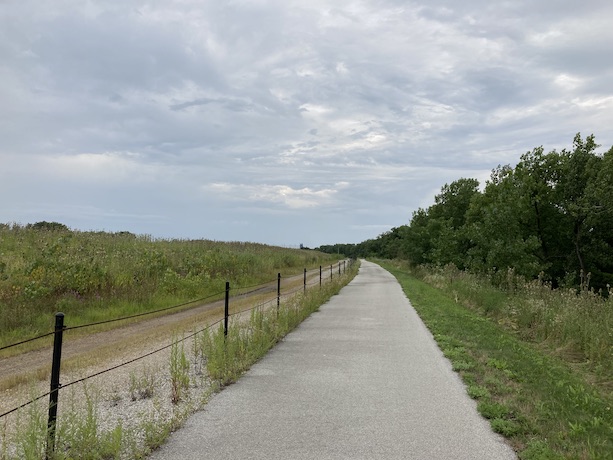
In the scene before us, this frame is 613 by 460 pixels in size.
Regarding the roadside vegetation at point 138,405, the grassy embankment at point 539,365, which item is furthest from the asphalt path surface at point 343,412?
the grassy embankment at point 539,365

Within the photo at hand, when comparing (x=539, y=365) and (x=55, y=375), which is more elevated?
(x=55, y=375)

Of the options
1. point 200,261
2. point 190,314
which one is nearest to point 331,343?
point 190,314

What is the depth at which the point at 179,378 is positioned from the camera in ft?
20.0

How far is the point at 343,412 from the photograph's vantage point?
5.44 meters

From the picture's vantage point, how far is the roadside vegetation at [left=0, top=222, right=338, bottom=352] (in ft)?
40.3

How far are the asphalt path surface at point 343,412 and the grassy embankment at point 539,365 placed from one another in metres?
0.34

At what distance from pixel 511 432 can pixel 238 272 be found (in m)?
22.7

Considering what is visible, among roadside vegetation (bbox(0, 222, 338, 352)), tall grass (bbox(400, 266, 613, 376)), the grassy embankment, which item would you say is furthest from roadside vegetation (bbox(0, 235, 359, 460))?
tall grass (bbox(400, 266, 613, 376))

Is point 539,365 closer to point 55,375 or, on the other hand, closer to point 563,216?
point 55,375

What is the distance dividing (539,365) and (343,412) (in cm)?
455

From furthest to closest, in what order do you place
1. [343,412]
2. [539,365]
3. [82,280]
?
[82,280] → [539,365] → [343,412]

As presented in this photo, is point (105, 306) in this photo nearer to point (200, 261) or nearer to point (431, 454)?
point (200, 261)

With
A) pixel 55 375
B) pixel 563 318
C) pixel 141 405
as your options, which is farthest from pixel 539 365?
pixel 55 375

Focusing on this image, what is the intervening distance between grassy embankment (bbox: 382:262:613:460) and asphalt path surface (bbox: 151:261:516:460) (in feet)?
1.11
